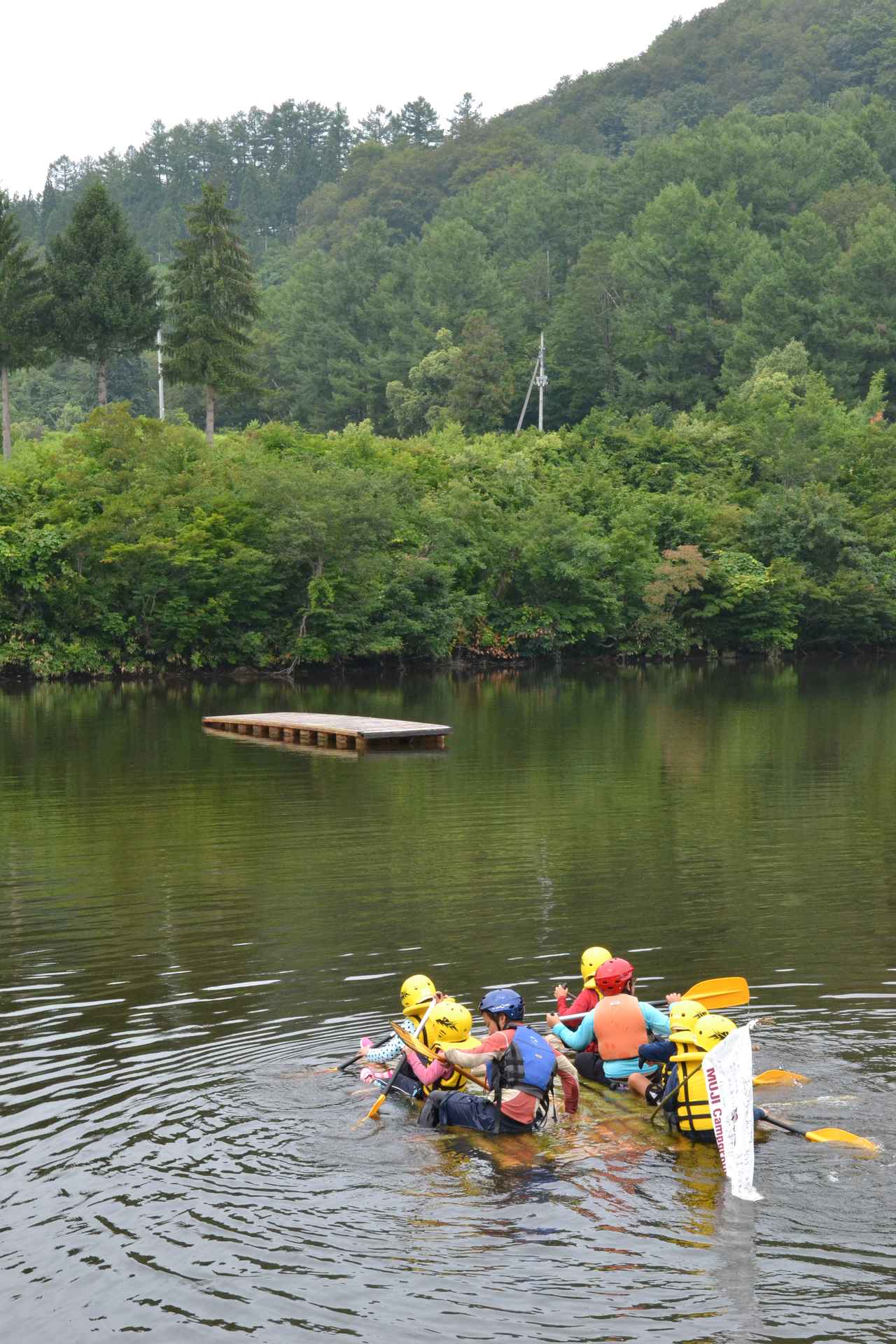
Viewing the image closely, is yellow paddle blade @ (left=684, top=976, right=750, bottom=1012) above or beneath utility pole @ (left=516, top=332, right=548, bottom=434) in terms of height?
beneath

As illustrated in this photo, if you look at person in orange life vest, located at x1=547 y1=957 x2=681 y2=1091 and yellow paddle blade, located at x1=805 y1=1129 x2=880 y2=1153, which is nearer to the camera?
yellow paddle blade, located at x1=805 y1=1129 x2=880 y2=1153

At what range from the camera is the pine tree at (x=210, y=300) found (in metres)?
67.1

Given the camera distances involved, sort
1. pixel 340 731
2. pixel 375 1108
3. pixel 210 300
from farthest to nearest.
Answer: 1. pixel 210 300
2. pixel 340 731
3. pixel 375 1108

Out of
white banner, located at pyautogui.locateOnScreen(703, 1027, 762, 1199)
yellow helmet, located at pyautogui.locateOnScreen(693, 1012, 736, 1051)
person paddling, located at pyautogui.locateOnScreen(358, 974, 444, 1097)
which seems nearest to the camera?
white banner, located at pyautogui.locateOnScreen(703, 1027, 762, 1199)

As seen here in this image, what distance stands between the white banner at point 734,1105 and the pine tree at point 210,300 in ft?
196

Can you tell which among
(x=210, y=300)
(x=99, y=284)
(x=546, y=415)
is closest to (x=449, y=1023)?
→ (x=99, y=284)

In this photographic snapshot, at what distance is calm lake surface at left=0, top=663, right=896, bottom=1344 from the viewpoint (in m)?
9.55

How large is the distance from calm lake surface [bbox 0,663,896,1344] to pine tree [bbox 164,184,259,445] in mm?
36152

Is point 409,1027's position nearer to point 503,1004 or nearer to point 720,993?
point 503,1004

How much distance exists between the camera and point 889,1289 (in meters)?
9.41

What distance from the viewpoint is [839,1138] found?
11.6 metres

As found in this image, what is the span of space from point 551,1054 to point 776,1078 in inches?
98.1

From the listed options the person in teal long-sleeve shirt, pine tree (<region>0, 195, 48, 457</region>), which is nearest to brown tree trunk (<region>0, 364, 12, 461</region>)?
pine tree (<region>0, 195, 48, 457</region>)

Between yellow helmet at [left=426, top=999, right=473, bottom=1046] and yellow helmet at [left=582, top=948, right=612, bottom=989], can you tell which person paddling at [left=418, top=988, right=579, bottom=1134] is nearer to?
yellow helmet at [left=426, top=999, right=473, bottom=1046]
